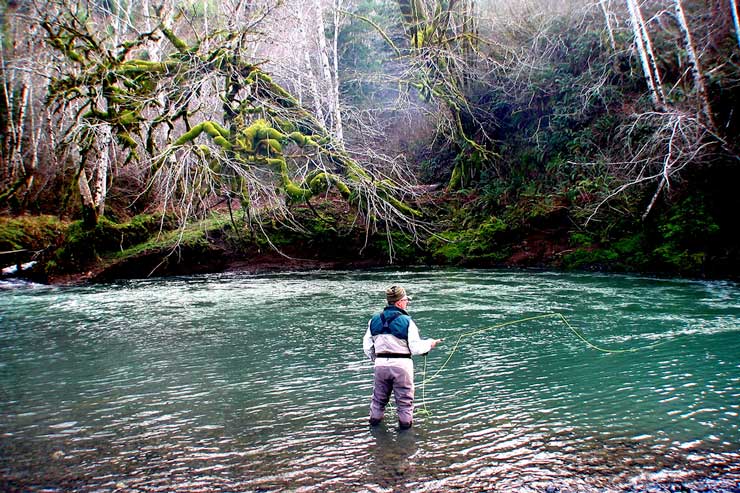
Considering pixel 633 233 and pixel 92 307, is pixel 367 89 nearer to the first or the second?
pixel 633 233

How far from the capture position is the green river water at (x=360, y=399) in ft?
13.5

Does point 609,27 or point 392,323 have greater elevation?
point 609,27

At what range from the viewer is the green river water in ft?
13.5

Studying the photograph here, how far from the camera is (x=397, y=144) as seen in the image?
23.9 m

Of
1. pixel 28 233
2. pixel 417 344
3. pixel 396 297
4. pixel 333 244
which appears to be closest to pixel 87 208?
pixel 28 233

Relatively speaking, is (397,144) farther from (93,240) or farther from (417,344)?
(417,344)

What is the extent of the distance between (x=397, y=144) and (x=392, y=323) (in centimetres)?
1961

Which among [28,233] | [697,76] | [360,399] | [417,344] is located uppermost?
[697,76]

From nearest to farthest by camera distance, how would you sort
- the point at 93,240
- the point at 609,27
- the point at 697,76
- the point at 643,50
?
the point at 697,76 → the point at 643,50 → the point at 609,27 → the point at 93,240

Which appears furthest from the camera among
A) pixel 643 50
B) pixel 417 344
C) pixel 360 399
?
pixel 643 50

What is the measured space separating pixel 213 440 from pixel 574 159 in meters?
14.5

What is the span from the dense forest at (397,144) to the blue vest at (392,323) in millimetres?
6312

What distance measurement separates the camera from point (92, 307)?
11766 millimetres

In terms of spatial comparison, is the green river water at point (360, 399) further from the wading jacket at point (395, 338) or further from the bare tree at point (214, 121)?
the bare tree at point (214, 121)
